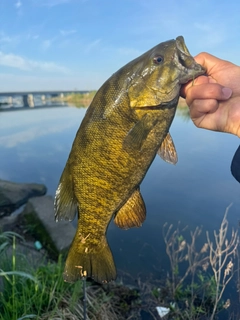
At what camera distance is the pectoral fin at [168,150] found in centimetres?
189

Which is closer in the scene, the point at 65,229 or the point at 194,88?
the point at 194,88

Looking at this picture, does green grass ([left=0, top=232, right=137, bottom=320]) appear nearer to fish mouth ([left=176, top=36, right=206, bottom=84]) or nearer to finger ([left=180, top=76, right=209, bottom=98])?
finger ([left=180, top=76, right=209, bottom=98])

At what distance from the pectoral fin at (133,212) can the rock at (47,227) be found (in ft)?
10.5

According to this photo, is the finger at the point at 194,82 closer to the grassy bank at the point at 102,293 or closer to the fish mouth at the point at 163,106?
the fish mouth at the point at 163,106

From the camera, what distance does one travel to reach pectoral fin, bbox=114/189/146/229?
197 centimetres

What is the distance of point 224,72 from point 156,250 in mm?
4122

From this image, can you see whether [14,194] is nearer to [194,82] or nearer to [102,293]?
[102,293]

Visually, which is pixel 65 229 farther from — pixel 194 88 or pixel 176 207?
pixel 194 88

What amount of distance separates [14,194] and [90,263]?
21.6 feet

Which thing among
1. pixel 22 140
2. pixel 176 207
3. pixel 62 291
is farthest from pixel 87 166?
pixel 22 140

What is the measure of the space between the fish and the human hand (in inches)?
7.5

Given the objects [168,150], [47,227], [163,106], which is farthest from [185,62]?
[47,227]

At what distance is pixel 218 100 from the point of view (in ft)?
6.52

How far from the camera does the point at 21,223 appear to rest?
6348mm
